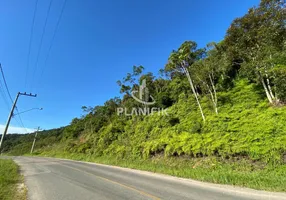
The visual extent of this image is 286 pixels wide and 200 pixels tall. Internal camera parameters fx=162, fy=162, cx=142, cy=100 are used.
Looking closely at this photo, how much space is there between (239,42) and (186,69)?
20.1ft

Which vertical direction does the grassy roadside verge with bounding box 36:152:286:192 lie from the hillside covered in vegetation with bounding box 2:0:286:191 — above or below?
below

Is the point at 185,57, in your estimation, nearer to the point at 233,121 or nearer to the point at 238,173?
the point at 233,121

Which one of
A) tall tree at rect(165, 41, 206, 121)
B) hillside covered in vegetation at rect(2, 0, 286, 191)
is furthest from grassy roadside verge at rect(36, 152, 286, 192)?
tall tree at rect(165, 41, 206, 121)

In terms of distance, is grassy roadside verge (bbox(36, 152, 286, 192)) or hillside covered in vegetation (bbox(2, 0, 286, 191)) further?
hillside covered in vegetation (bbox(2, 0, 286, 191))

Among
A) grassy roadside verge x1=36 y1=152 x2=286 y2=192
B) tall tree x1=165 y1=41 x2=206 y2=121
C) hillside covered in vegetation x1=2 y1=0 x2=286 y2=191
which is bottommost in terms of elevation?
grassy roadside verge x1=36 y1=152 x2=286 y2=192

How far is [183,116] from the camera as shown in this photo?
20.5m

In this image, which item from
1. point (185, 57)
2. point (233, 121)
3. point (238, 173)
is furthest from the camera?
point (185, 57)

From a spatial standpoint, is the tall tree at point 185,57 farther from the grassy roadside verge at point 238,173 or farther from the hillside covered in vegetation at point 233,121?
the grassy roadside verge at point 238,173

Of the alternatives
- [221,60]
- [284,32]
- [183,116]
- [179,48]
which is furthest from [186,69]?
[284,32]

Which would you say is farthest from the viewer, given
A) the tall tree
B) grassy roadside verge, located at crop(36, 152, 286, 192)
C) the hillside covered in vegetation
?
the tall tree

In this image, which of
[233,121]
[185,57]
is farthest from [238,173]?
[185,57]

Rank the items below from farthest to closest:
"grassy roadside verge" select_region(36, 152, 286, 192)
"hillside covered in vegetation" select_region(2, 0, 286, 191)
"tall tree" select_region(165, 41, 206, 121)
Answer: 1. "tall tree" select_region(165, 41, 206, 121)
2. "hillside covered in vegetation" select_region(2, 0, 286, 191)
3. "grassy roadside verge" select_region(36, 152, 286, 192)

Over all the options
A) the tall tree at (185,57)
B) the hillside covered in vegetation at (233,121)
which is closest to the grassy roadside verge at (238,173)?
the hillside covered in vegetation at (233,121)

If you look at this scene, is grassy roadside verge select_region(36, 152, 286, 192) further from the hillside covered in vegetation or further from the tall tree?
the tall tree
